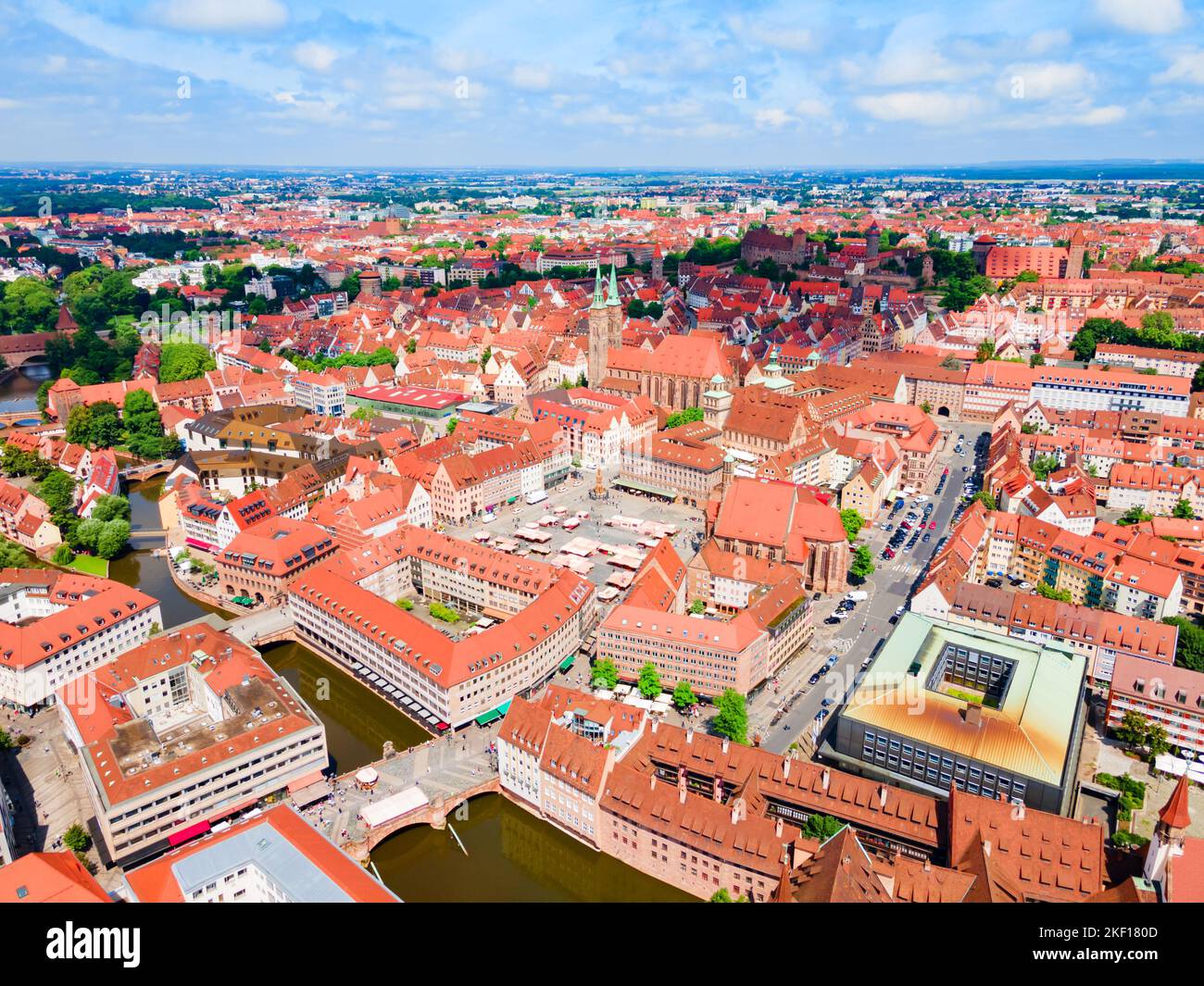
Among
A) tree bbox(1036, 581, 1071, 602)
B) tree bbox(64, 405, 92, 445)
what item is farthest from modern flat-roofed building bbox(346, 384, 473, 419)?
tree bbox(1036, 581, 1071, 602)

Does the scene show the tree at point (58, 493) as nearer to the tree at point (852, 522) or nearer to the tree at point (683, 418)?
the tree at point (683, 418)

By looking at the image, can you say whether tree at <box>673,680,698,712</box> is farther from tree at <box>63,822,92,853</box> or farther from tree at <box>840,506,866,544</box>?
tree at <box>63,822,92,853</box>

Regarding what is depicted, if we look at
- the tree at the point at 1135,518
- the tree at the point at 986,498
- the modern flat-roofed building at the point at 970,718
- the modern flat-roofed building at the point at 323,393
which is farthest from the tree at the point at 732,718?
the modern flat-roofed building at the point at 323,393

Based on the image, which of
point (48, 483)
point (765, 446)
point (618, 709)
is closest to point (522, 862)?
point (618, 709)

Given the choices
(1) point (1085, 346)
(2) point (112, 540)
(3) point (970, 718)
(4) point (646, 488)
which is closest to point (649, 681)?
(3) point (970, 718)

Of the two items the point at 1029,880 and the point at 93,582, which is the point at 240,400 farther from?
the point at 1029,880

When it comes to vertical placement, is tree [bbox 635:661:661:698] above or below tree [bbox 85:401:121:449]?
below
